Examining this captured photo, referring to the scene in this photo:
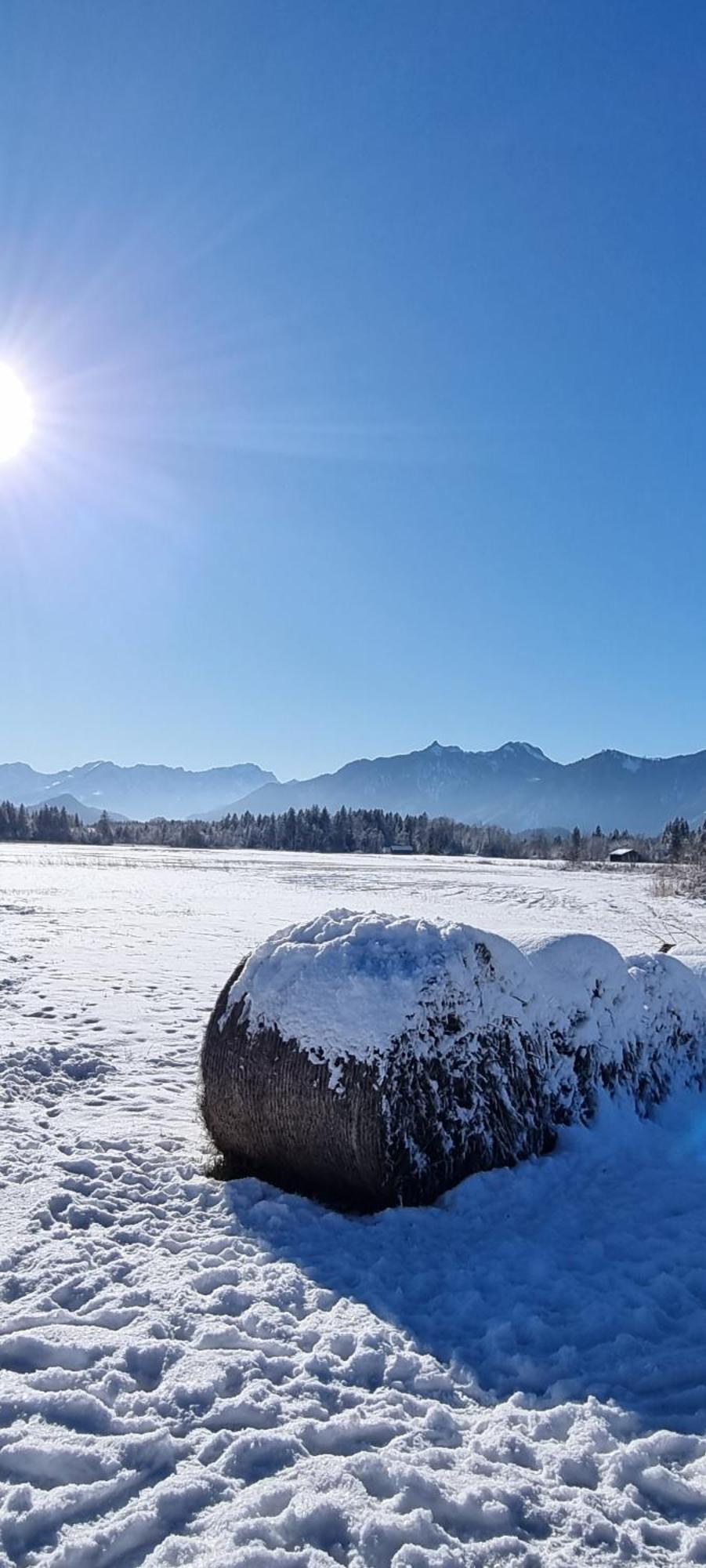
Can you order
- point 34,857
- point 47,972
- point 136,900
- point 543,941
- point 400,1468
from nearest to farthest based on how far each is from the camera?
point 400,1468 → point 543,941 → point 47,972 → point 136,900 → point 34,857

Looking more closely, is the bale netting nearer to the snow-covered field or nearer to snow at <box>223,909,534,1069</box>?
snow at <box>223,909,534,1069</box>

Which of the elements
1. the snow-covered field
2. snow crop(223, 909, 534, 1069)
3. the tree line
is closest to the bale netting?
snow crop(223, 909, 534, 1069)

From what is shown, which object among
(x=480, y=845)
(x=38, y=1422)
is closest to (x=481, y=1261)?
(x=38, y=1422)

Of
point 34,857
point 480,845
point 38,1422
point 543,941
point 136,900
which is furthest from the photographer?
point 480,845

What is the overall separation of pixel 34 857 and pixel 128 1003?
5768cm

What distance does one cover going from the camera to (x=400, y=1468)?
2719mm

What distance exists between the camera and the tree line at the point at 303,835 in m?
126

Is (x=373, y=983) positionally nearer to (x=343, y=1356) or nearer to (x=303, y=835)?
(x=343, y=1356)

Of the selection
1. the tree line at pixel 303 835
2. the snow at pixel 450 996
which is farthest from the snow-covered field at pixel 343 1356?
the tree line at pixel 303 835

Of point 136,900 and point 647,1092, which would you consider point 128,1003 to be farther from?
point 136,900

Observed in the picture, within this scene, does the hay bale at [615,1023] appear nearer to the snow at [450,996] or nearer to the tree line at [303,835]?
the snow at [450,996]

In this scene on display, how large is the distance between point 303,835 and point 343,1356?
439 feet

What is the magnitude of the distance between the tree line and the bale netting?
116825 millimetres

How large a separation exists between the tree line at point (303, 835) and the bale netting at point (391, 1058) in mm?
116825
